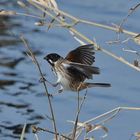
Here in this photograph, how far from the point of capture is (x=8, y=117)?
7645 mm

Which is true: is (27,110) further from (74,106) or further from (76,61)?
(76,61)

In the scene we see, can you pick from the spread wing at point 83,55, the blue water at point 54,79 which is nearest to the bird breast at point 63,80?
the spread wing at point 83,55

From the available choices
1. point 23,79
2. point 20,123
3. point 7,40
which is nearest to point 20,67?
point 23,79

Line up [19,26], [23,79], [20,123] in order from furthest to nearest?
[19,26] < [23,79] < [20,123]

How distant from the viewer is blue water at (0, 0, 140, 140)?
734cm

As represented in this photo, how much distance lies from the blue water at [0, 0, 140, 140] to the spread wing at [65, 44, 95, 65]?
3.07 m

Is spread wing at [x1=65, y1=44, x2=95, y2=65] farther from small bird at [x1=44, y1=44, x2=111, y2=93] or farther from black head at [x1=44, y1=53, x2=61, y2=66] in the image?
black head at [x1=44, y1=53, x2=61, y2=66]

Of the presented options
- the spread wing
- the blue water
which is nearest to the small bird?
the spread wing

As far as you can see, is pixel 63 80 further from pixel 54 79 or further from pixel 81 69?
pixel 54 79

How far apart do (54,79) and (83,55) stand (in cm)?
461

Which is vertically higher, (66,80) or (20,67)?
(66,80)

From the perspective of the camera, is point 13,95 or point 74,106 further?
point 13,95

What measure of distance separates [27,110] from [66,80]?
4.37 m

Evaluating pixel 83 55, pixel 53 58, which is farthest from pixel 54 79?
pixel 53 58
